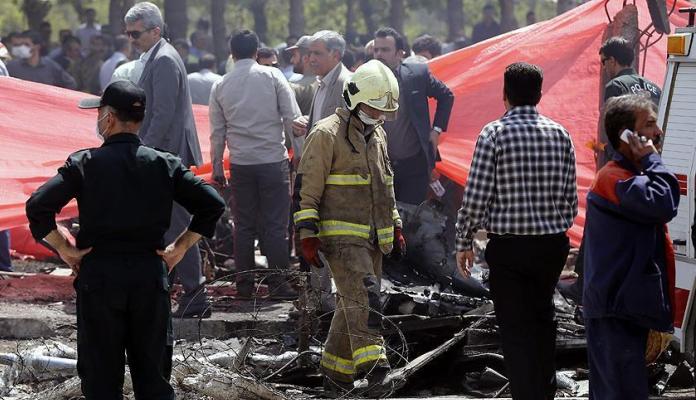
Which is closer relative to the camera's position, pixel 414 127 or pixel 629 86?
pixel 629 86

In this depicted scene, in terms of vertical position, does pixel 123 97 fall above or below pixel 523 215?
above

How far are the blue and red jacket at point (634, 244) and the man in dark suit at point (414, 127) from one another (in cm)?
515

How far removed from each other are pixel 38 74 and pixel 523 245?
1140cm

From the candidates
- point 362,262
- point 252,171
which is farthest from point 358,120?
point 252,171

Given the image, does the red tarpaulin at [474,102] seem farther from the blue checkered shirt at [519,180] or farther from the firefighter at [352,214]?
the blue checkered shirt at [519,180]

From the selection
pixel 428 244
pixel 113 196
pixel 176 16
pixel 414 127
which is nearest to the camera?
pixel 113 196

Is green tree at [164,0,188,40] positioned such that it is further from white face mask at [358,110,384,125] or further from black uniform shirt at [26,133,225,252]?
black uniform shirt at [26,133,225,252]

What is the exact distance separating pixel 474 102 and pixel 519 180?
5.10 metres

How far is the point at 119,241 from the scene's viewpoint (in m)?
5.36

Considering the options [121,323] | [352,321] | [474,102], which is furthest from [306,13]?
[121,323]

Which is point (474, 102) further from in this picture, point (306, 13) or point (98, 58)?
point (306, 13)

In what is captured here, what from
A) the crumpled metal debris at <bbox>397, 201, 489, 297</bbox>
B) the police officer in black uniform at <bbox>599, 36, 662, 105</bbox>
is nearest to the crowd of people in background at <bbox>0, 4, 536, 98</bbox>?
the crumpled metal debris at <bbox>397, 201, 489, 297</bbox>

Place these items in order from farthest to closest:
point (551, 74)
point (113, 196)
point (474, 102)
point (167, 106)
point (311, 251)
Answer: point (474, 102) < point (551, 74) < point (167, 106) < point (311, 251) < point (113, 196)

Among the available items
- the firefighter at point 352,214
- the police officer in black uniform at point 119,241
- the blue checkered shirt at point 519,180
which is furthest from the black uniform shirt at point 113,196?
the firefighter at point 352,214
